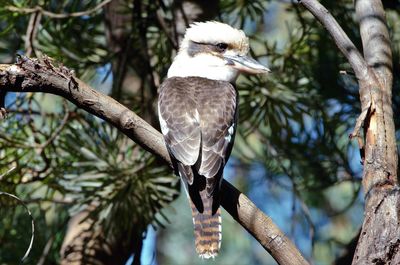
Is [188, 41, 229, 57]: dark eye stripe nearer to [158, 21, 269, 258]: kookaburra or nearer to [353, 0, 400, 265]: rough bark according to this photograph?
[158, 21, 269, 258]: kookaburra

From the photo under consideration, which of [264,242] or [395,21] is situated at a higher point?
[395,21]

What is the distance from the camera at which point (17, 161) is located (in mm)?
2812

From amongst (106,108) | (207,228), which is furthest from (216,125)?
(106,108)

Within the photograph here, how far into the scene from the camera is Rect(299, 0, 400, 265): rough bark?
1804mm

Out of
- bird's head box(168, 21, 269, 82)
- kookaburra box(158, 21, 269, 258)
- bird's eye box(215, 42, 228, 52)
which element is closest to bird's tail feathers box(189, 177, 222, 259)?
kookaburra box(158, 21, 269, 258)

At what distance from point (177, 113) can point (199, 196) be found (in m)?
0.33


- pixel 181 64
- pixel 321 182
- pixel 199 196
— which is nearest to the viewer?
pixel 199 196

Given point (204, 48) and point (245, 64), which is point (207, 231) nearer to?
point (245, 64)

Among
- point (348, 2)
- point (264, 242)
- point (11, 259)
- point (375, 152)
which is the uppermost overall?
point (348, 2)

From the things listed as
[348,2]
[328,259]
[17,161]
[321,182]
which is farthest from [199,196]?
[328,259]

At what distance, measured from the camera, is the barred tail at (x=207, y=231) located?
229cm

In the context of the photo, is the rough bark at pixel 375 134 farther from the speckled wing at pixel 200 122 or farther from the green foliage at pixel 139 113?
the green foliage at pixel 139 113

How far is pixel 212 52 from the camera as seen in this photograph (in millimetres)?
3102

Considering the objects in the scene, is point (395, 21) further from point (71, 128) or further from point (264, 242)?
point (264, 242)
